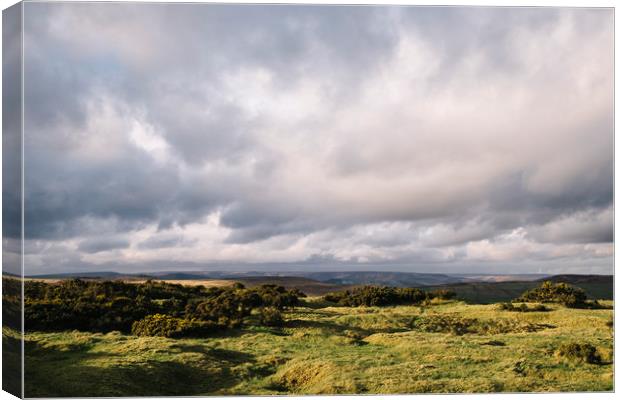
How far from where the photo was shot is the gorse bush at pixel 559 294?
22812 mm

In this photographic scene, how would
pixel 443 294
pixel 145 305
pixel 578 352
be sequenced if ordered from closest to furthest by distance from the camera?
1. pixel 578 352
2. pixel 145 305
3. pixel 443 294

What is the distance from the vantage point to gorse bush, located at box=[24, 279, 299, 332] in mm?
19453

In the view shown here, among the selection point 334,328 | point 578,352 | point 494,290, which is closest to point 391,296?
point 334,328

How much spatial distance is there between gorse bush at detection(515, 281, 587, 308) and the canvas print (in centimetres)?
56

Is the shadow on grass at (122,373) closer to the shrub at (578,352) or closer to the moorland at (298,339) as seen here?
the moorland at (298,339)

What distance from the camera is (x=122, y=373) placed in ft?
59.1

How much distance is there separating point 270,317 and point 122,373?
5.61 metres

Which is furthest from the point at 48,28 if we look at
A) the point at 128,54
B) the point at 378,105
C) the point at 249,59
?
the point at 378,105

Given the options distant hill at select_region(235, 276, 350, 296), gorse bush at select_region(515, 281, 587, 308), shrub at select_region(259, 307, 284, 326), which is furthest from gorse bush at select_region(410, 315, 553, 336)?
shrub at select_region(259, 307, 284, 326)

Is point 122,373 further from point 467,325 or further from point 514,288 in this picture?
point 514,288

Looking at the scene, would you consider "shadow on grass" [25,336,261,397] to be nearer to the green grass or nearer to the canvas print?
the canvas print

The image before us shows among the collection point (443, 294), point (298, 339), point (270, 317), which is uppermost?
point (443, 294)

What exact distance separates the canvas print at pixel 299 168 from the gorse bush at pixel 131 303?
0.07 meters

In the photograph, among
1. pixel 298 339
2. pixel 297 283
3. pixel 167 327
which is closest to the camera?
Answer: pixel 167 327
